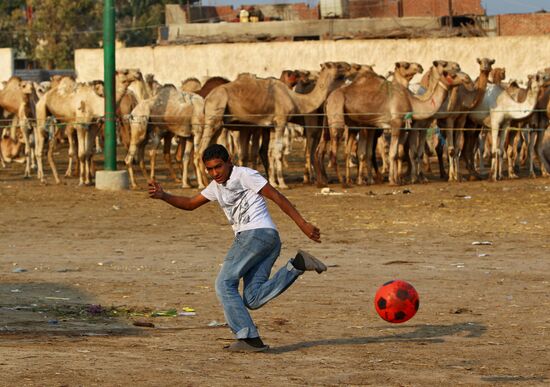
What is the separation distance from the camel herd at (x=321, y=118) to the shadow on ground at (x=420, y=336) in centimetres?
1485

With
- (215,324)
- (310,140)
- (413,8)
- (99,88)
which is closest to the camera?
(215,324)

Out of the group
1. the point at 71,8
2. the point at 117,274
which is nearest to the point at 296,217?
the point at 117,274

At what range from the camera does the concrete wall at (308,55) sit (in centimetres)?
4344

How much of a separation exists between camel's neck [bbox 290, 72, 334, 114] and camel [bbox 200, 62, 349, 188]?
235 mm

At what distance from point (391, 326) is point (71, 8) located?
238 feet

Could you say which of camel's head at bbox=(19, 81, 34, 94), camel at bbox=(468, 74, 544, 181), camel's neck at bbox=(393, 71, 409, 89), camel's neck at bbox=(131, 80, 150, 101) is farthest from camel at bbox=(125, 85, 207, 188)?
camel at bbox=(468, 74, 544, 181)

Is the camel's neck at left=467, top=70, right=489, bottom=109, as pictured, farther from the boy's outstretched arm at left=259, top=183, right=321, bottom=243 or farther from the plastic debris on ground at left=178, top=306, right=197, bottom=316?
the boy's outstretched arm at left=259, top=183, right=321, bottom=243

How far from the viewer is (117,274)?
544 inches

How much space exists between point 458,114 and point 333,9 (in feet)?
95.4

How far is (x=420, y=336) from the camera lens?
1012 centimetres

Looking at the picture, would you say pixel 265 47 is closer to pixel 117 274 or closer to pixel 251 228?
pixel 117 274

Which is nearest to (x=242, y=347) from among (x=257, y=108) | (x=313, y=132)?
(x=257, y=108)

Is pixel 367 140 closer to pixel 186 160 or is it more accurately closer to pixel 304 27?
pixel 186 160

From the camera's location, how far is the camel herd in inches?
1009
